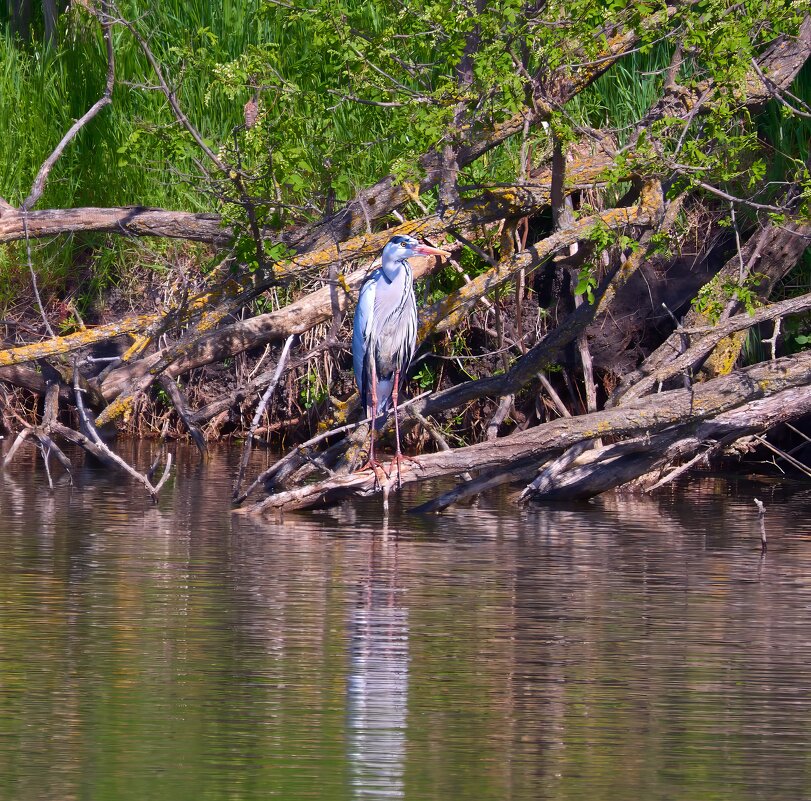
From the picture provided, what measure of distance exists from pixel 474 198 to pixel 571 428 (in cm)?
136

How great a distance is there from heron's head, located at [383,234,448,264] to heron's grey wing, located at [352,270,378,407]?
0.30 meters

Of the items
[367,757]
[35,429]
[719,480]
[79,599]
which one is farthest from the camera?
[719,480]

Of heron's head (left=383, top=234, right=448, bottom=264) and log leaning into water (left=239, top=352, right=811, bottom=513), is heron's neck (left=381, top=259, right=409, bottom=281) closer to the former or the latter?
heron's head (left=383, top=234, right=448, bottom=264)

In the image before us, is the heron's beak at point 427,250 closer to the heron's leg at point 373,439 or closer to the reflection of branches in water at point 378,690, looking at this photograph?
the heron's leg at point 373,439

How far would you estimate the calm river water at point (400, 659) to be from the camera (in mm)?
3564

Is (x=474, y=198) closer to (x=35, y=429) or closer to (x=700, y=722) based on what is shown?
(x=35, y=429)

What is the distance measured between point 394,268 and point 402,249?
A: 0.15m

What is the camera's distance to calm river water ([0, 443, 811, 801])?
3564 mm

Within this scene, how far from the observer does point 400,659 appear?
15.3 ft

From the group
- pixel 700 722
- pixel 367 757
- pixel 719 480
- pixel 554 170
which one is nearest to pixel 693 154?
pixel 554 170

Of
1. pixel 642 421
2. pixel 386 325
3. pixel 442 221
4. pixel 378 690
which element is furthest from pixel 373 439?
pixel 378 690

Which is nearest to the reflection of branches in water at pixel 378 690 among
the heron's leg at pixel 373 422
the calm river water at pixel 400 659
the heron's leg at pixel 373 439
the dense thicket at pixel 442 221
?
the calm river water at pixel 400 659

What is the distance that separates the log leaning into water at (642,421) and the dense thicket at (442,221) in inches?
0.7

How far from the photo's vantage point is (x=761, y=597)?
5.76 metres
